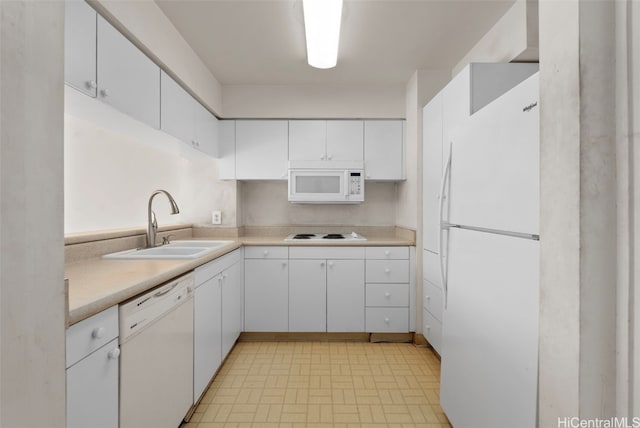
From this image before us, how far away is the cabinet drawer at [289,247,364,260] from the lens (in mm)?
2967

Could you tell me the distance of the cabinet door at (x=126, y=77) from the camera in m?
1.46

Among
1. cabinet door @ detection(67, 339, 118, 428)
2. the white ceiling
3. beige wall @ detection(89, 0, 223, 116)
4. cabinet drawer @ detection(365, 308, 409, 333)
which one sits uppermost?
the white ceiling

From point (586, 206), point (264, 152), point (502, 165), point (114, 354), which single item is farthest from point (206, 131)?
point (586, 206)

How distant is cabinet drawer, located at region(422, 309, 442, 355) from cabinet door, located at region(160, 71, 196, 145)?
2.29 meters

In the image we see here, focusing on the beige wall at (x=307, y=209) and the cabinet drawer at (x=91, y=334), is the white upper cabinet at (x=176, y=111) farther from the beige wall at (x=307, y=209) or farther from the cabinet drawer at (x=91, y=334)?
the cabinet drawer at (x=91, y=334)

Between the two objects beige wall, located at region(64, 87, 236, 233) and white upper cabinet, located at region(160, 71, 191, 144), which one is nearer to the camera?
beige wall, located at region(64, 87, 236, 233)

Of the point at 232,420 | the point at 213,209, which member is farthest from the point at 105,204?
the point at 232,420

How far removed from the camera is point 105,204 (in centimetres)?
220

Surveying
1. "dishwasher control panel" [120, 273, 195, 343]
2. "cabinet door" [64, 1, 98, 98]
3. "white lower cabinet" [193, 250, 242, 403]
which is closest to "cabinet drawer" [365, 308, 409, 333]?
"white lower cabinet" [193, 250, 242, 403]

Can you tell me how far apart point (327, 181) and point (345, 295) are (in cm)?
106

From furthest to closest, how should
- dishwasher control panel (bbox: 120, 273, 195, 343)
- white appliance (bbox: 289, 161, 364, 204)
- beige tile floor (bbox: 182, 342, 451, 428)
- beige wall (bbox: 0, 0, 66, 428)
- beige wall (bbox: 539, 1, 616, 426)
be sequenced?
white appliance (bbox: 289, 161, 364, 204), beige tile floor (bbox: 182, 342, 451, 428), dishwasher control panel (bbox: 120, 273, 195, 343), beige wall (bbox: 539, 1, 616, 426), beige wall (bbox: 0, 0, 66, 428)

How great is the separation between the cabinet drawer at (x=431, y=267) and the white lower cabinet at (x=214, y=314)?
1.57 meters

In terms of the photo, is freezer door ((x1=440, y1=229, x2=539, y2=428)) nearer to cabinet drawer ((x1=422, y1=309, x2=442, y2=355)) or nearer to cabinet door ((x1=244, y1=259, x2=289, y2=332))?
cabinet drawer ((x1=422, y1=309, x2=442, y2=355))

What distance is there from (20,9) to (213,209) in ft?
9.46
